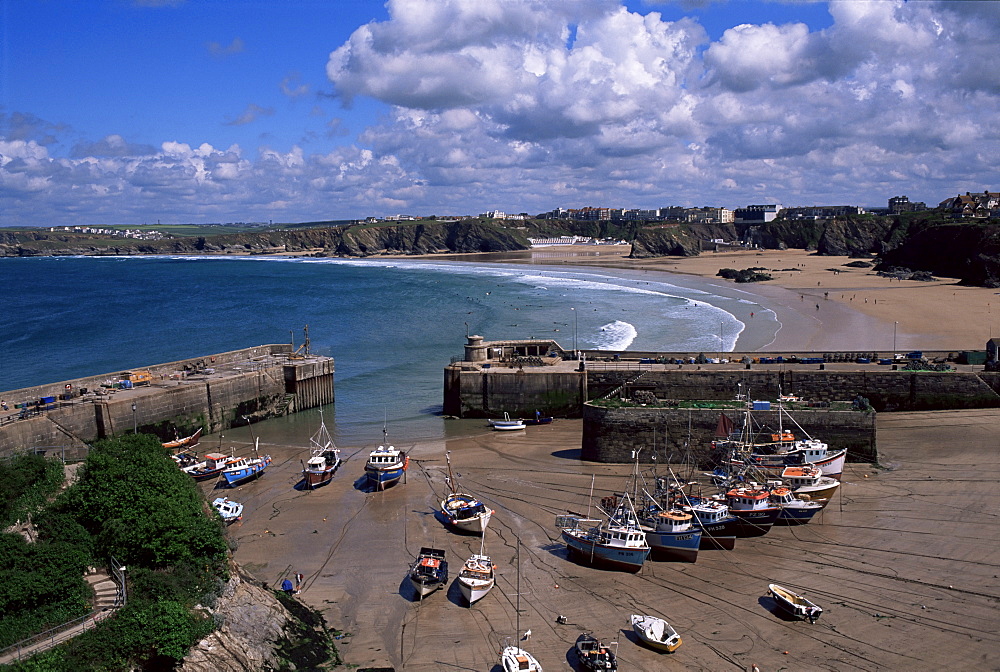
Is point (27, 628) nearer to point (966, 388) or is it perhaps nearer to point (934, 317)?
point (966, 388)

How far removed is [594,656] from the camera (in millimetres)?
17922

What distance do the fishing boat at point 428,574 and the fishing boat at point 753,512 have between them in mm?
10125

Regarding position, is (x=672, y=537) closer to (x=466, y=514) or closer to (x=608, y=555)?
(x=608, y=555)

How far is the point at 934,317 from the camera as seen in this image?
221 feet

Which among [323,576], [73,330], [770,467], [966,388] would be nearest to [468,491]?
[323,576]

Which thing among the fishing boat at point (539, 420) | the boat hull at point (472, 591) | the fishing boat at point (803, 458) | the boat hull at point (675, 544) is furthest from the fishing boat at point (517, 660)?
the fishing boat at point (539, 420)

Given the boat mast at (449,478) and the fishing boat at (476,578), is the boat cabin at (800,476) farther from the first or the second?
the boat mast at (449,478)

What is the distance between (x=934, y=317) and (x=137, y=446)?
218 ft

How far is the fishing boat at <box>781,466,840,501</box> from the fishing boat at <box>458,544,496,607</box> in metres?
12.0

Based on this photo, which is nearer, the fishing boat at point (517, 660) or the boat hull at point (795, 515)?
the fishing boat at point (517, 660)

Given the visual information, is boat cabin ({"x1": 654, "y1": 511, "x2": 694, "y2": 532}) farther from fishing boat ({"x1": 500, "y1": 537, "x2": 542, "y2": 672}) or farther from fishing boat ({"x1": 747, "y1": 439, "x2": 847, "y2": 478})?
fishing boat ({"x1": 500, "y1": 537, "x2": 542, "y2": 672})

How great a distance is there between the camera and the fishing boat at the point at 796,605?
19.8m

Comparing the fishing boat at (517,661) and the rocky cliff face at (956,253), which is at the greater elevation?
the rocky cliff face at (956,253)

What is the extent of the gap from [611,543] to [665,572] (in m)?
1.88
